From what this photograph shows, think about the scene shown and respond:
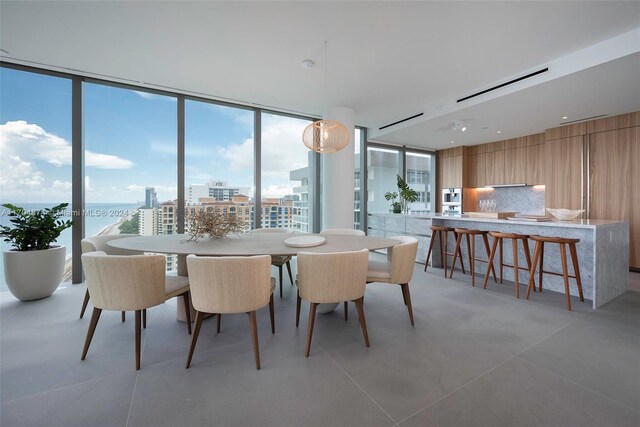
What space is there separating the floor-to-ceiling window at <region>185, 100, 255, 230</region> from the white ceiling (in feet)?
1.37

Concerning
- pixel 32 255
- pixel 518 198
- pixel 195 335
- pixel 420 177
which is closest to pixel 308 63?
pixel 195 335

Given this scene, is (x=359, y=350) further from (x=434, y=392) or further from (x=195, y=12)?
(x=195, y=12)

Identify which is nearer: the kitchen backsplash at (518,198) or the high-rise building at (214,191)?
the high-rise building at (214,191)

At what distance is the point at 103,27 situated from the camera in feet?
8.57

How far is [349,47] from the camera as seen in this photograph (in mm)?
2928

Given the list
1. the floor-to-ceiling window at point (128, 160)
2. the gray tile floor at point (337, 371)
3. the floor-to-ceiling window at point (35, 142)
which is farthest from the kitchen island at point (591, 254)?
the floor-to-ceiling window at point (35, 142)

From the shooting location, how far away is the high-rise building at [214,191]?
4289 millimetres

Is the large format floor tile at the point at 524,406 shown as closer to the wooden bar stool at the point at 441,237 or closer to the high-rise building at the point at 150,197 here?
the wooden bar stool at the point at 441,237

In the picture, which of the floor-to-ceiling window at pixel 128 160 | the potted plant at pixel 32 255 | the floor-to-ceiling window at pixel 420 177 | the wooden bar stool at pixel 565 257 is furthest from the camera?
the floor-to-ceiling window at pixel 420 177

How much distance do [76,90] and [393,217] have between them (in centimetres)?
549

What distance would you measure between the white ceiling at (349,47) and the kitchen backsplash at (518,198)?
2.04 metres

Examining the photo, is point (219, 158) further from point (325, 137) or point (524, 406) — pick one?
point (524, 406)

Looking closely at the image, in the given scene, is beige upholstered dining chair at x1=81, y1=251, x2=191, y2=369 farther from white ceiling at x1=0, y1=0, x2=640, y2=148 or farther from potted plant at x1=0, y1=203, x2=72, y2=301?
white ceiling at x1=0, y1=0, x2=640, y2=148

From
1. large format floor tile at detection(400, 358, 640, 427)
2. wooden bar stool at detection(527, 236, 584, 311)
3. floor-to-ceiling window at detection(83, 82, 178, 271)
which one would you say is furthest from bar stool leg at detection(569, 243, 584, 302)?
floor-to-ceiling window at detection(83, 82, 178, 271)
